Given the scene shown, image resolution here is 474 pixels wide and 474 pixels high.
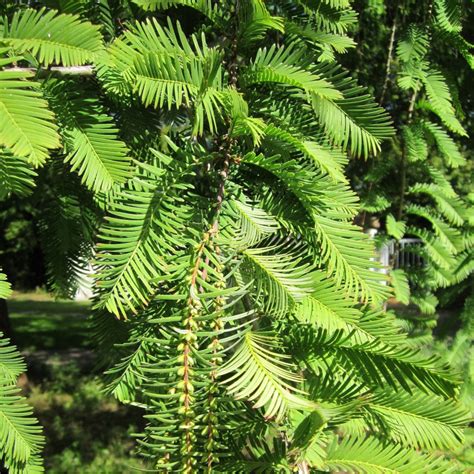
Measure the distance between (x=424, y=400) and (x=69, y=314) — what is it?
12.4 metres

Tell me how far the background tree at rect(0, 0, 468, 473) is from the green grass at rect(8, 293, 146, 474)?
1.86 m

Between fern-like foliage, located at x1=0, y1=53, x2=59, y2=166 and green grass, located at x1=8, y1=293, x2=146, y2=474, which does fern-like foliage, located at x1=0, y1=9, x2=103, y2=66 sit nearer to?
fern-like foliage, located at x1=0, y1=53, x2=59, y2=166

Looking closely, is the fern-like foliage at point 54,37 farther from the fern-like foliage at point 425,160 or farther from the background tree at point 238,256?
the fern-like foliage at point 425,160

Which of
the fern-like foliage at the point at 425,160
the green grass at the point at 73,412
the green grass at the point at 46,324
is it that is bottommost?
the green grass at the point at 46,324

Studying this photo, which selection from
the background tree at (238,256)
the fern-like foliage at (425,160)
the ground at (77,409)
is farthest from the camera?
the ground at (77,409)

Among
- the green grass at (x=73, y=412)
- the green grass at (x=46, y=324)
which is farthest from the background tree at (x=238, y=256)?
the green grass at (x=46, y=324)

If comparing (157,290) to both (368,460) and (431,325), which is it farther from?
(431,325)

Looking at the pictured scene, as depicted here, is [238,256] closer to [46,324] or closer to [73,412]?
[73,412]

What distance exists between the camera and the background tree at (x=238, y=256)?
63 cm

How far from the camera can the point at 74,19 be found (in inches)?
30.2

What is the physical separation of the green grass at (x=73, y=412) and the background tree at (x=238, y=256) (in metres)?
1.86

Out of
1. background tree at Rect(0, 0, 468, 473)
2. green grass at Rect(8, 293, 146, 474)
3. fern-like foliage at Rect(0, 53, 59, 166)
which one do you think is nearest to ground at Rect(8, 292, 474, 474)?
green grass at Rect(8, 293, 146, 474)

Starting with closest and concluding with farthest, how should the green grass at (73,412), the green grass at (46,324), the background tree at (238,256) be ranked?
the background tree at (238,256), the green grass at (73,412), the green grass at (46,324)

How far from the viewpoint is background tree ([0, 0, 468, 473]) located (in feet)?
2.07
